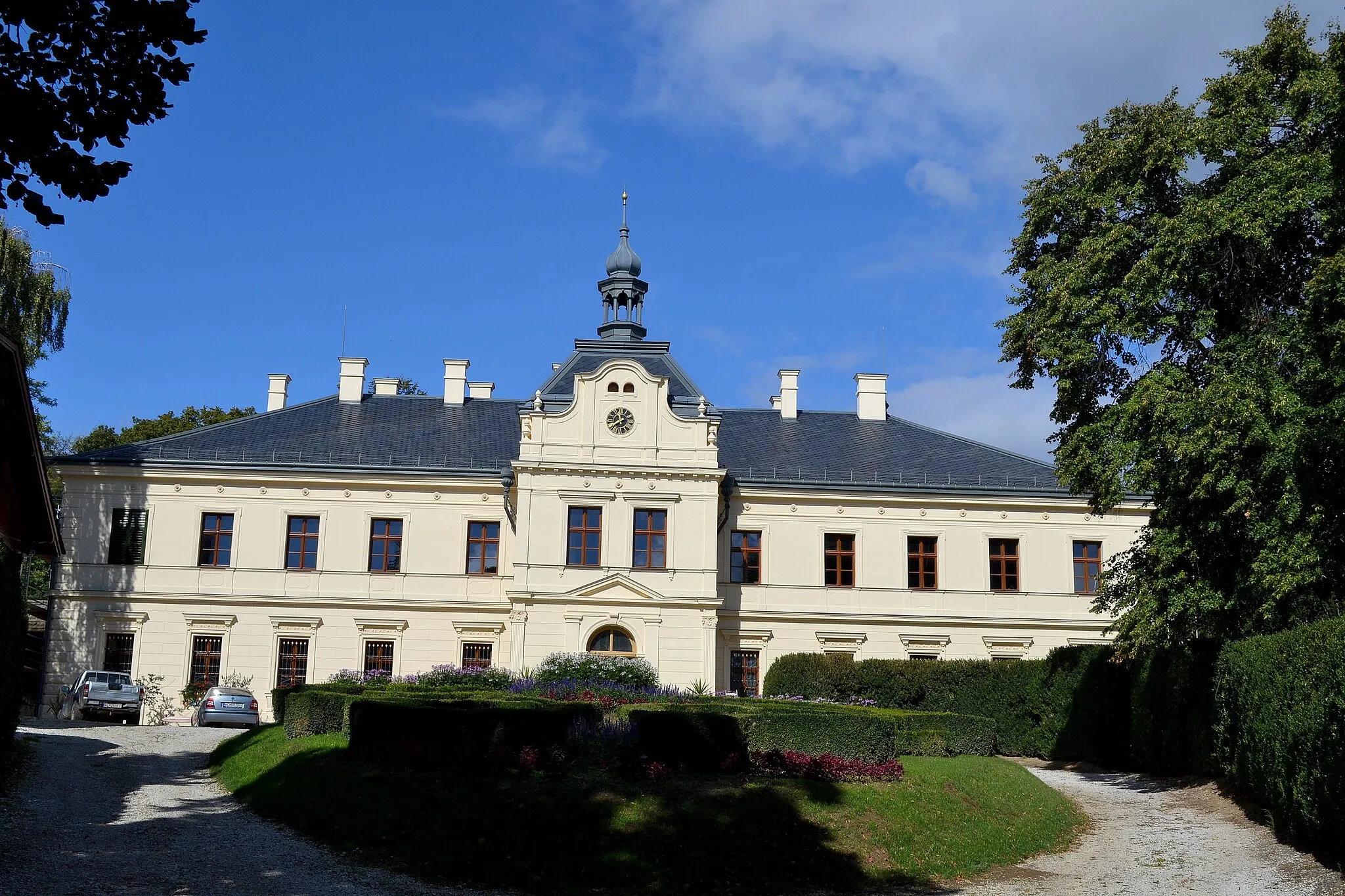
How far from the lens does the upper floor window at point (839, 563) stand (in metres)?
38.8

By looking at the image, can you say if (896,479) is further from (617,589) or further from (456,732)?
(456,732)

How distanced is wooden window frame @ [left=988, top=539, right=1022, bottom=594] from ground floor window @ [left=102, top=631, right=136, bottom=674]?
26.7 meters

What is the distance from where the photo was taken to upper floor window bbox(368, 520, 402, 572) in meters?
38.3

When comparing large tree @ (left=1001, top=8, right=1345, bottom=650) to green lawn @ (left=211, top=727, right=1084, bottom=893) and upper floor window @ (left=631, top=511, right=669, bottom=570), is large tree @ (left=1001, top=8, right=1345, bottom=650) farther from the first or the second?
upper floor window @ (left=631, top=511, right=669, bottom=570)

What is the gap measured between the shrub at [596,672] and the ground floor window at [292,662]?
29.3 feet

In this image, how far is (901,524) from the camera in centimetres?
3903

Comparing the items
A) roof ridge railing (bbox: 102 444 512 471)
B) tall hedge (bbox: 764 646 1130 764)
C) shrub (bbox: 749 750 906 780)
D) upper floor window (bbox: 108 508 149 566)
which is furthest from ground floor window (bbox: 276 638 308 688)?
shrub (bbox: 749 750 906 780)

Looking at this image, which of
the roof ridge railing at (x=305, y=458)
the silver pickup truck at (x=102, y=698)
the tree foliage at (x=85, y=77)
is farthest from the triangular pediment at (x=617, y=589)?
the tree foliage at (x=85, y=77)

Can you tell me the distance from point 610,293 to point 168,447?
637 inches

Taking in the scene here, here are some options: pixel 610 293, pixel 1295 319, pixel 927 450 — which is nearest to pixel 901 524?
pixel 927 450

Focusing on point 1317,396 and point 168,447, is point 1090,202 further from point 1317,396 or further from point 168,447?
point 168,447

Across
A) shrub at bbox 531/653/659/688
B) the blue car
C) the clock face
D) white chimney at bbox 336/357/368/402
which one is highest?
white chimney at bbox 336/357/368/402

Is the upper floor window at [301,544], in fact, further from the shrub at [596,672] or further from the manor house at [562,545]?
the shrub at [596,672]

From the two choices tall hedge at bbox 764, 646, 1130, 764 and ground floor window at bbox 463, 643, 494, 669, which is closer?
tall hedge at bbox 764, 646, 1130, 764
